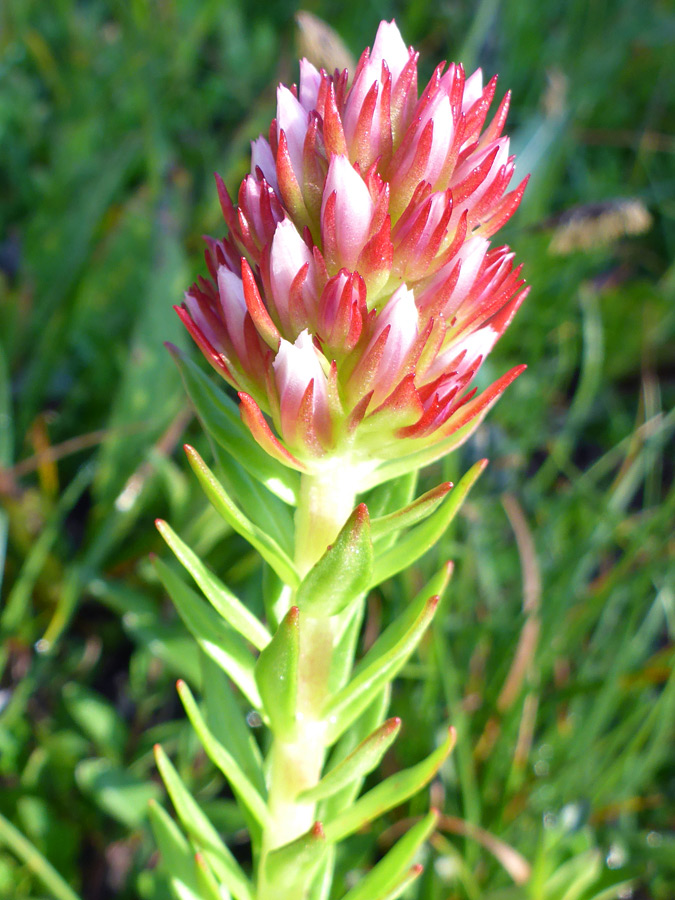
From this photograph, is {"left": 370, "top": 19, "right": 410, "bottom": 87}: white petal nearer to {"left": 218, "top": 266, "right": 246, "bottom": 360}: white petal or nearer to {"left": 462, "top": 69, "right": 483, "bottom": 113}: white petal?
{"left": 462, "top": 69, "right": 483, "bottom": 113}: white petal

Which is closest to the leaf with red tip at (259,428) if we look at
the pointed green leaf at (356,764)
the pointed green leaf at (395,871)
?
the pointed green leaf at (356,764)

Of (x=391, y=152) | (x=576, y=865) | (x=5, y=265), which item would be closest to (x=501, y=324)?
(x=391, y=152)

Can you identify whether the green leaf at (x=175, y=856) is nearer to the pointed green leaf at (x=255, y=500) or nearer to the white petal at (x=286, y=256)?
the pointed green leaf at (x=255, y=500)

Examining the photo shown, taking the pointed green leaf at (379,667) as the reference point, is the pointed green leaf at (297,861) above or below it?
below

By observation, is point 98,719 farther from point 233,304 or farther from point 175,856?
point 233,304

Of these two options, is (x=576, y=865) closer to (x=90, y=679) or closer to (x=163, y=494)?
(x=90, y=679)

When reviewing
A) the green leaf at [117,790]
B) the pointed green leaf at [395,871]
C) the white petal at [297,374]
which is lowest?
the pointed green leaf at [395,871]

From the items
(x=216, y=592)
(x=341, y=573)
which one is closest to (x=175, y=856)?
(x=216, y=592)
